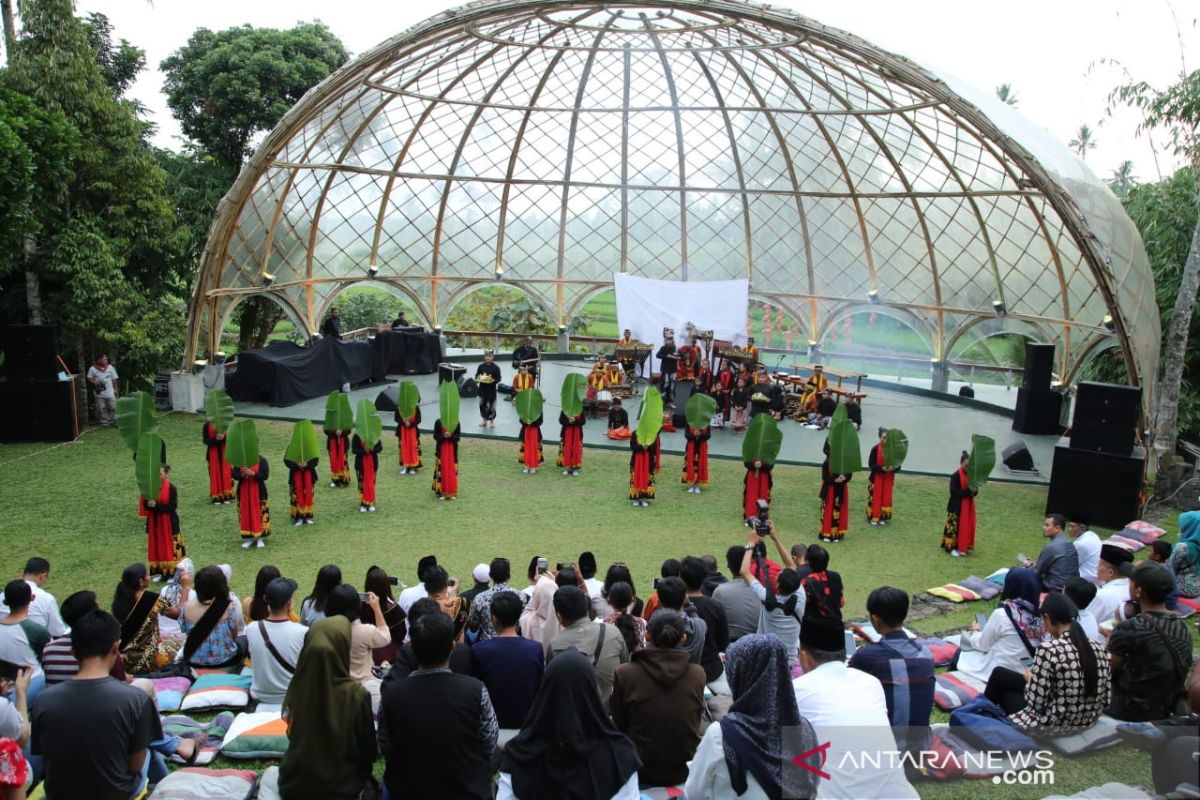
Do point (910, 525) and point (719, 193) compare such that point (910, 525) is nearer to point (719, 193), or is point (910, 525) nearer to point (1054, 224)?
point (1054, 224)

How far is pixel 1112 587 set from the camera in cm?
776

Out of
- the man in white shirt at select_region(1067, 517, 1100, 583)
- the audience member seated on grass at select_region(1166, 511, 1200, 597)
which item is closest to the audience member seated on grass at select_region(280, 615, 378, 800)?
the man in white shirt at select_region(1067, 517, 1100, 583)

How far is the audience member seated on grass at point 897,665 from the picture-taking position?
16.2 ft

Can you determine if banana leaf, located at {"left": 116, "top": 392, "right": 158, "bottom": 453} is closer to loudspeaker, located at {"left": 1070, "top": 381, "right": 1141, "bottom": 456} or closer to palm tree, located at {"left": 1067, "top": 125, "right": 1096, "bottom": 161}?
loudspeaker, located at {"left": 1070, "top": 381, "right": 1141, "bottom": 456}

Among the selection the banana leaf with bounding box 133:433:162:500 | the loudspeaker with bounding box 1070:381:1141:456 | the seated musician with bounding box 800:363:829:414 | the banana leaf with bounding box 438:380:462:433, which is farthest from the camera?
the seated musician with bounding box 800:363:829:414

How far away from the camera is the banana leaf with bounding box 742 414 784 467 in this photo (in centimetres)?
1175

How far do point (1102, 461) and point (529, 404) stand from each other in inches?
300

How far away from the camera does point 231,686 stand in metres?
6.39

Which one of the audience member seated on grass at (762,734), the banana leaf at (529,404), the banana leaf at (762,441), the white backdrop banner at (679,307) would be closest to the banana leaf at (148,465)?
the banana leaf at (529,404)

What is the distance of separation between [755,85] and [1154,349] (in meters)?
9.53

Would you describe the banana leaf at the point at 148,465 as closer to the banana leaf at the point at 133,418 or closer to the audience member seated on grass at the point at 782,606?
the banana leaf at the point at 133,418

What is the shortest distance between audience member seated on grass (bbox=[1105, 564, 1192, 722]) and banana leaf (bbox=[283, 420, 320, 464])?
848 centimetres

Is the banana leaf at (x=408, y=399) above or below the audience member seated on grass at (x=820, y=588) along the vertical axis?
above

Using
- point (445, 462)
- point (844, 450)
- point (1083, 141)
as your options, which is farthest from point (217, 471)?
point (1083, 141)
